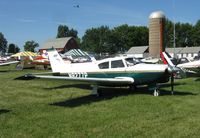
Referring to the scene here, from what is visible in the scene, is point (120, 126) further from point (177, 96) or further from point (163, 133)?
point (177, 96)

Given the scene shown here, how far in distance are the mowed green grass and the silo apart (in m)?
59.8

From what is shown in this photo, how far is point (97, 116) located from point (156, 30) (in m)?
67.9

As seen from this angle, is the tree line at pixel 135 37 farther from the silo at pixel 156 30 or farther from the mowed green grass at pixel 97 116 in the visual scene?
the mowed green grass at pixel 97 116

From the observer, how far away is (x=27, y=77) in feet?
33.0

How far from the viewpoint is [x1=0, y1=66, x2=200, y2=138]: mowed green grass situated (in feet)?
24.4

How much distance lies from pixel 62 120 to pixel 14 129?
138 cm

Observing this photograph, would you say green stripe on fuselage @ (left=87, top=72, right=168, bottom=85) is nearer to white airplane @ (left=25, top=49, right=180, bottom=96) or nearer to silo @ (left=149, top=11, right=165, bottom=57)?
white airplane @ (left=25, top=49, right=180, bottom=96)

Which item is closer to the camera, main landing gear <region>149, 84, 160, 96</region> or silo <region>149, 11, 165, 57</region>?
main landing gear <region>149, 84, 160, 96</region>


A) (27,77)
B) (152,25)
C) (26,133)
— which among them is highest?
(152,25)

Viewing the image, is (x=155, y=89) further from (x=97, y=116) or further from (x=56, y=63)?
(x=56, y=63)

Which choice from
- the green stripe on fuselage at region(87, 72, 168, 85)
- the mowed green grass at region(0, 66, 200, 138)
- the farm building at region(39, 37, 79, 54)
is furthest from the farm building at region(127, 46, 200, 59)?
the mowed green grass at region(0, 66, 200, 138)

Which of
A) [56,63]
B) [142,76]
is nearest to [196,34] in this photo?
[56,63]

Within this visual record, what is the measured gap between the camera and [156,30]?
7488cm

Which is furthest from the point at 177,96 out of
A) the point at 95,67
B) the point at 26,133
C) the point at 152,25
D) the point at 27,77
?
the point at 152,25
